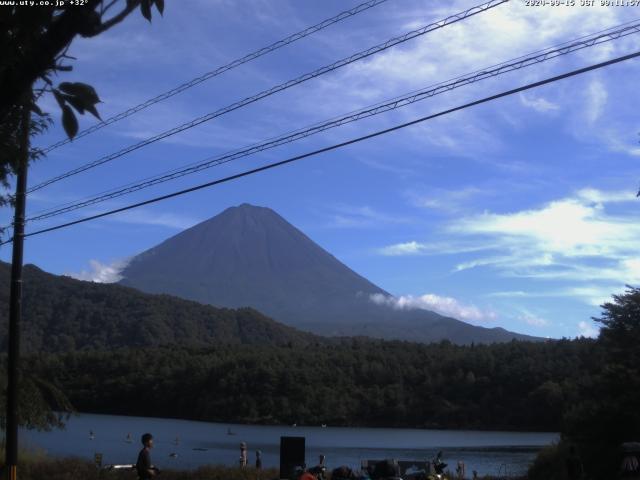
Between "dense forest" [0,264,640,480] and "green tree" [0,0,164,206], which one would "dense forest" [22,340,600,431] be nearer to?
"dense forest" [0,264,640,480]

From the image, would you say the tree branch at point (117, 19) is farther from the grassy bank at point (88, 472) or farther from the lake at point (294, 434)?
the lake at point (294, 434)

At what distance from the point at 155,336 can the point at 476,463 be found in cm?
10118

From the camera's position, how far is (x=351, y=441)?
3179 inches

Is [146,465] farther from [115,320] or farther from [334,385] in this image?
[115,320]

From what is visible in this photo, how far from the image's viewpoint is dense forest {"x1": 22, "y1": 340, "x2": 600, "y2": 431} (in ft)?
311

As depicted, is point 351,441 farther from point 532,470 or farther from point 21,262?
point 21,262

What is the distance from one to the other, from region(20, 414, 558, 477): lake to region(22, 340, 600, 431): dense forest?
317 centimetres

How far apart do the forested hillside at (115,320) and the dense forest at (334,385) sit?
2384 centimetres

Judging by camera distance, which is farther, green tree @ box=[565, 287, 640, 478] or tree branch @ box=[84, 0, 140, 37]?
green tree @ box=[565, 287, 640, 478]

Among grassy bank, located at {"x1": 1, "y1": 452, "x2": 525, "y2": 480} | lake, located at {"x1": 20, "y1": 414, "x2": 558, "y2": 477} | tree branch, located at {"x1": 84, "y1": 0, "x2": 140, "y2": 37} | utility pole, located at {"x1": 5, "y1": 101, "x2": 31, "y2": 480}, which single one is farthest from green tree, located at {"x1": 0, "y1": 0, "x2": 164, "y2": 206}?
lake, located at {"x1": 20, "y1": 414, "x2": 558, "y2": 477}

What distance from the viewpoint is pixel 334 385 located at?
112 m

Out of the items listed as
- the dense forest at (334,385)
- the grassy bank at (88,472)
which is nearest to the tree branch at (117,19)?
the grassy bank at (88,472)

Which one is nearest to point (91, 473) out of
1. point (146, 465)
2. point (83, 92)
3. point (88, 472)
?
point (88, 472)

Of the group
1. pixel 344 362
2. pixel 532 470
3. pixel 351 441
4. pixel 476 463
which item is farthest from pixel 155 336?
pixel 532 470
